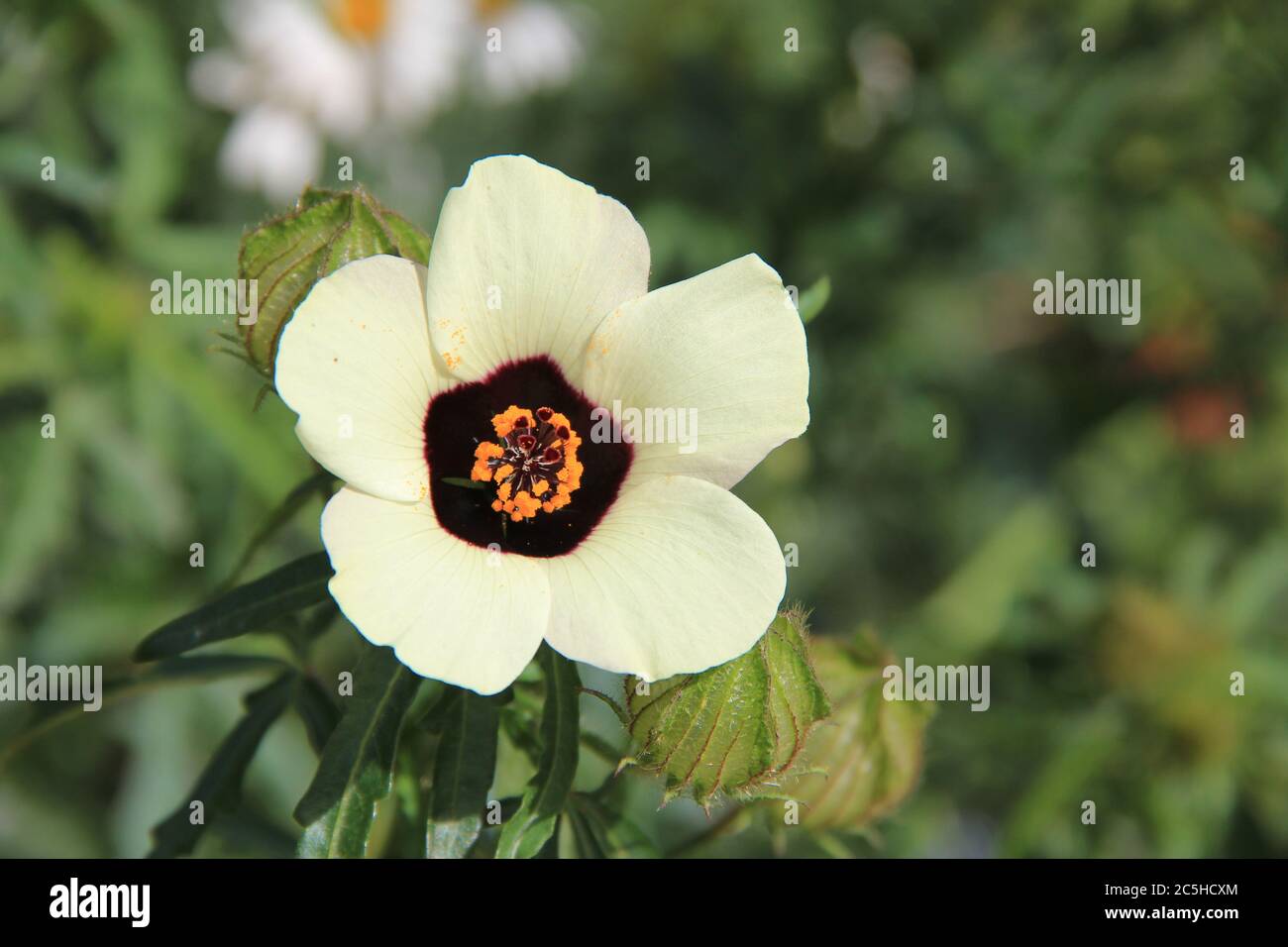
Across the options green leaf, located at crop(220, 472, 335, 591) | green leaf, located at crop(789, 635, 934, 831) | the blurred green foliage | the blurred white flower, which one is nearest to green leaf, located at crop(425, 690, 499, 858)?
green leaf, located at crop(220, 472, 335, 591)

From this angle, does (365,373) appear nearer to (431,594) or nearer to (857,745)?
(431,594)

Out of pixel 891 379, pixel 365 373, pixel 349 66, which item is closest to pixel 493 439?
pixel 365 373

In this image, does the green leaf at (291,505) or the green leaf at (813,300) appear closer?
the green leaf at (291,505)

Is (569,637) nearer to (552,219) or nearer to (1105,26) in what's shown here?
(552,219)

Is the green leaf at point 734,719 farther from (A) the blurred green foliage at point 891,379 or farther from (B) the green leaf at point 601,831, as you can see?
(A) the blurred green foliage at point 891,379

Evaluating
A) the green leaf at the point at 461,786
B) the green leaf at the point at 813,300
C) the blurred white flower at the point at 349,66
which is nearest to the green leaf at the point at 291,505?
the green leaf at the point at 461,786

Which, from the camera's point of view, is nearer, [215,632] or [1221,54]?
[215,632]
